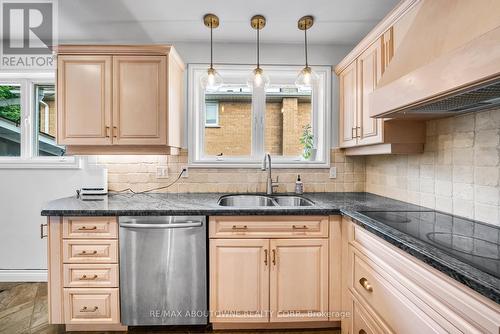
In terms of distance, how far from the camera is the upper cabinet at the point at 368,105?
1.73 m

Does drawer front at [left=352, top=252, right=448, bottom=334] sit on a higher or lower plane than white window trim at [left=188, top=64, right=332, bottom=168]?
lower

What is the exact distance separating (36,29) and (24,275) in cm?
240

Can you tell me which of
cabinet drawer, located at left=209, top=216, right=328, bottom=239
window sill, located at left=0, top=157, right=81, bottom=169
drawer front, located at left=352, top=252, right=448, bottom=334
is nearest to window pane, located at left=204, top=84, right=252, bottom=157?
cabinet drawer, located at left=209, top=216, right=328, bottom=239

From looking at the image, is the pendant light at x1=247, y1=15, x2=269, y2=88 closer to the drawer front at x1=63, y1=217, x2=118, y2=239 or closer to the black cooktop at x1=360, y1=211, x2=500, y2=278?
the black cooktop at x1=360, y1=211, x2=500, y2=278

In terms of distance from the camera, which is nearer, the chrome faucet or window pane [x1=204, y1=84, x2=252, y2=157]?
the chrome faucet

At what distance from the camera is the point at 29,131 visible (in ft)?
8.77

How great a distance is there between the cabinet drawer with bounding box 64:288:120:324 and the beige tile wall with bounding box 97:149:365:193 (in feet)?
3.21

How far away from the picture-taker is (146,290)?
179 centimetres

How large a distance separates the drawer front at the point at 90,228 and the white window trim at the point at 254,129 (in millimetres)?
960

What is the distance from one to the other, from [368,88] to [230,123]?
133 cm

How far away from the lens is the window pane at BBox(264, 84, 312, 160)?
8.79ft

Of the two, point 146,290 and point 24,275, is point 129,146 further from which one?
point 24,275

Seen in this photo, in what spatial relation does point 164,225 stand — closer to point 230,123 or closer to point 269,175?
point 269,175

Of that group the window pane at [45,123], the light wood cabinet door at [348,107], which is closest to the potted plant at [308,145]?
the light wood cabinet door at [348,107]
